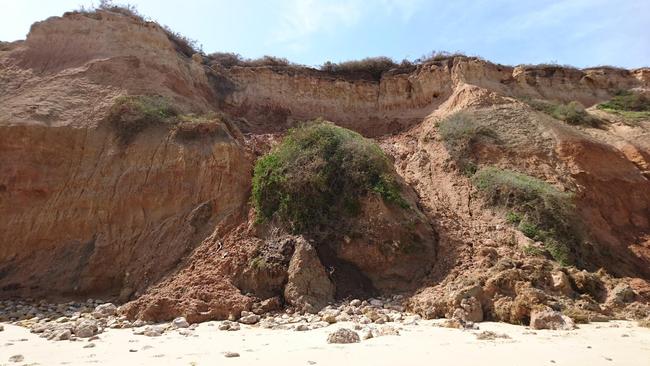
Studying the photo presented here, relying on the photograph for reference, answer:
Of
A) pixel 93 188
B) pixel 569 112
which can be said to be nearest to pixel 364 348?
pixel 93 188

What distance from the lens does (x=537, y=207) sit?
13.1m

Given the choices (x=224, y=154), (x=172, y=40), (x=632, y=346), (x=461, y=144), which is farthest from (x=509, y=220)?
(x=172, y=40)

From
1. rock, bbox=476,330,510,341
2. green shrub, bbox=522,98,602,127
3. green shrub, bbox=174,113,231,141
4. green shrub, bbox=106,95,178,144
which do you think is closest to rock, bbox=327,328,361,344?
rock, bbox=476,330,510,341

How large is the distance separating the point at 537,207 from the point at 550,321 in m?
6.00

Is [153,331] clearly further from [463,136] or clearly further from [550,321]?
[463,136]

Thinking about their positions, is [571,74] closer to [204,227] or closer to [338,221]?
[338,221]

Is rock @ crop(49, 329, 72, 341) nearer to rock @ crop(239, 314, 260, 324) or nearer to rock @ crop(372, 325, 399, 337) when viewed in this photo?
rock @ crop(239, 314, 260, 324)

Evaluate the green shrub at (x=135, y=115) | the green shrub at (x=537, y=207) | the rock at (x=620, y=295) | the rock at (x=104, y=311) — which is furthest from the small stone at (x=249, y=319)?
the green shrub at (x=135, y=115)

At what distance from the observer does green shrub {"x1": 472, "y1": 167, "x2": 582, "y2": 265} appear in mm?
12398

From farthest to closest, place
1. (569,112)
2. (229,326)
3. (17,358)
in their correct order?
(569,112)
(229,326)
(17,358)

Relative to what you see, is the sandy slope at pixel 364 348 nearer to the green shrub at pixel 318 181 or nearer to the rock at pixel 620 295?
the rock at pixel 620 295

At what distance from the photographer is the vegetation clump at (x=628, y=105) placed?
807 inches

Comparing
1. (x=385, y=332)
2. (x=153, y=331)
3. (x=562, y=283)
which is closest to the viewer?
(x=385, y=332)

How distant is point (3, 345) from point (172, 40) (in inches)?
591
